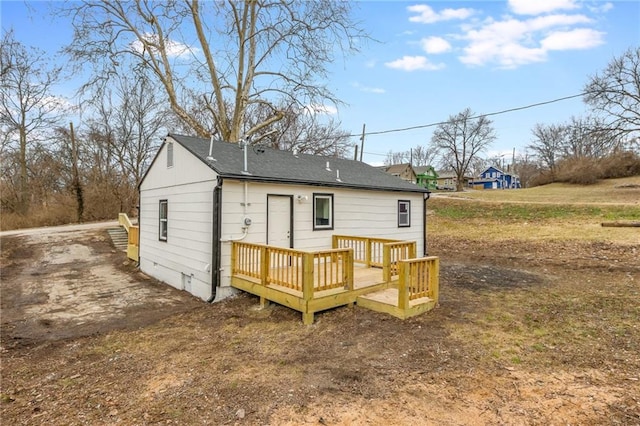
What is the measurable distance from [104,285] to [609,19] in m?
17.8

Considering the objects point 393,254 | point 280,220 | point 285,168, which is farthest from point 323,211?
point 393,254

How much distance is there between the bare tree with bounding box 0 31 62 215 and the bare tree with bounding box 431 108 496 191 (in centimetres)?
3625

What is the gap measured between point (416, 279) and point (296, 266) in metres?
2.11

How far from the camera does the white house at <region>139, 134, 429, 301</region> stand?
24.0 feet

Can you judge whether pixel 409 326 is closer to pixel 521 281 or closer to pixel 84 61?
pixel 521 281

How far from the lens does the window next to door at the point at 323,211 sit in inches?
348

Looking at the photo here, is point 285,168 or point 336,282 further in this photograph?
point 285,168

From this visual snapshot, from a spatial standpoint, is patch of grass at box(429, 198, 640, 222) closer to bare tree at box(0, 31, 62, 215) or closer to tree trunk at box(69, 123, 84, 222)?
tree trunk at box(69, 123, 84, 222)

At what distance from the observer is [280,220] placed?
8117mm

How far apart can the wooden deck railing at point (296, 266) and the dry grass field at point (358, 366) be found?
54 cm

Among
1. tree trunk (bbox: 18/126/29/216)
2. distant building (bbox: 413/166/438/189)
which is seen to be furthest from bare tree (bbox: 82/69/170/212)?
distant building (bbox: 413/166/438/189)

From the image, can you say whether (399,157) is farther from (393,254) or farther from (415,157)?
(393,254)

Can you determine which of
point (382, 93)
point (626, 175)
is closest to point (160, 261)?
point (382, 93)

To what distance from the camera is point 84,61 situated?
15375 mm
